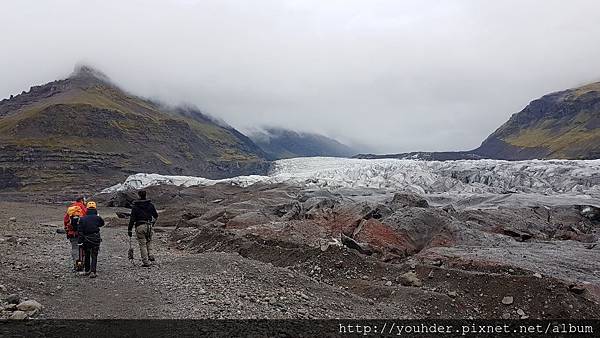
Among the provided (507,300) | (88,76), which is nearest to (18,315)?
(507,300)

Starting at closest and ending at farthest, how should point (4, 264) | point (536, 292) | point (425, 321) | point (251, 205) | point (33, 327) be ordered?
1. point (33, 327)
2. point (425, 321)
3. point (536, 292)
4. point (4, 264)
5. point (251, 205)

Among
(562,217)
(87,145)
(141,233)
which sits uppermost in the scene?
(87,145)

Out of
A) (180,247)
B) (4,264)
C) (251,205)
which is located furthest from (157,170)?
(4,264)

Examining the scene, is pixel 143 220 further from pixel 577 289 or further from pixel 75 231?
pixel 577 289

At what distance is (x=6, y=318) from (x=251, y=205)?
30.4 meters

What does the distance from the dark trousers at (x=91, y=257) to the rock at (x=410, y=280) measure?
813 cm

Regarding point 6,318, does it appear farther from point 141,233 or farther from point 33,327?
point 141,233

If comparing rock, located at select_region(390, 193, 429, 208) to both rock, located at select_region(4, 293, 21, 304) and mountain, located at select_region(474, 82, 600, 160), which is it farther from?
mountain, located at select_region(474, 82, 600, 160)

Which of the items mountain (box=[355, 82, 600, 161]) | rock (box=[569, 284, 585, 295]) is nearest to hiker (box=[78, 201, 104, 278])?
rock (box=[569, 284, 585, 295])

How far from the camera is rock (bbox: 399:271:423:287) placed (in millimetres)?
13316

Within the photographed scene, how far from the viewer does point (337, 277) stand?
47.8 ft

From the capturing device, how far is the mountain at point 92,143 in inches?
3939

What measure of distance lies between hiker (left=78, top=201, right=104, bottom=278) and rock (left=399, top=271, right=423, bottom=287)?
8144 mm

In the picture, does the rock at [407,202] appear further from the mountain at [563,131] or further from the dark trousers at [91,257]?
the mountain at [563,131]
